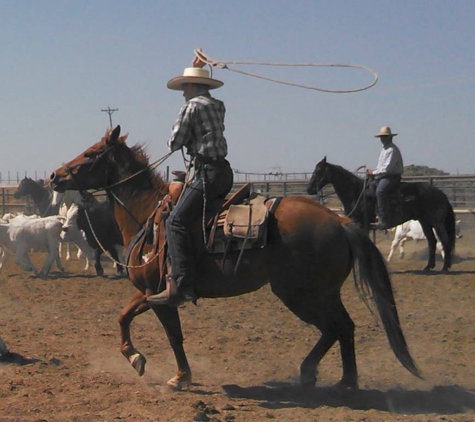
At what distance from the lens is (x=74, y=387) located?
619 centimetres

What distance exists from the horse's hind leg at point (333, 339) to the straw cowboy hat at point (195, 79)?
6.52 ft

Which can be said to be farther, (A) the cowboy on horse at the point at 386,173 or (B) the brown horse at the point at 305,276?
(A) the cowboy on horse at the point at 386,173

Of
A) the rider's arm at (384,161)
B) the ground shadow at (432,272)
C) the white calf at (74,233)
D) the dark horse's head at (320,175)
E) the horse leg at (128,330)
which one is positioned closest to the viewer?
the horse leg at (128,330)

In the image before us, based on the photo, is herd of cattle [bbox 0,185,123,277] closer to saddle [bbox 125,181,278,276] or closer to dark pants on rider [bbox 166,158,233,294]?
saddle [bbox 125,181,278,276]

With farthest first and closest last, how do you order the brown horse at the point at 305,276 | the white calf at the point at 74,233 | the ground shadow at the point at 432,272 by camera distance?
the white calf at the point at 74,233, the ground shadow at the point at 432,272, the brown horse at the point at 305,276

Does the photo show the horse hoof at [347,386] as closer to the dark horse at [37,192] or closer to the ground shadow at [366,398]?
the ground shadow at [366,398]

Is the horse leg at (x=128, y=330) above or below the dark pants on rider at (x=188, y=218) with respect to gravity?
below

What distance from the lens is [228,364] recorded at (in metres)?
7.13

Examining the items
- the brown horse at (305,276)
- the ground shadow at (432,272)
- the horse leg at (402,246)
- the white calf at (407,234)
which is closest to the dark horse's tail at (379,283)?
the brown horse at (305,276)

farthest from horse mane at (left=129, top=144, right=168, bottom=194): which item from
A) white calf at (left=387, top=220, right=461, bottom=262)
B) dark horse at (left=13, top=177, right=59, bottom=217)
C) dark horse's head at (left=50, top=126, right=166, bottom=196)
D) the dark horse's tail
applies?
dark horse at (left=13, top=177, right=59, bottom=217)

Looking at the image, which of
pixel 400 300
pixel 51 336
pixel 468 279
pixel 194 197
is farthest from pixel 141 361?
pixel 468 279

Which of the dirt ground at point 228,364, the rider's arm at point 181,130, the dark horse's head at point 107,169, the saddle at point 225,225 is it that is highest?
the rider's arm at point 181,130

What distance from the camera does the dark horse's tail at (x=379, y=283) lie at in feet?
19.5

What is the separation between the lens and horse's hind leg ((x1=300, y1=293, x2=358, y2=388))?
6.11 metres
